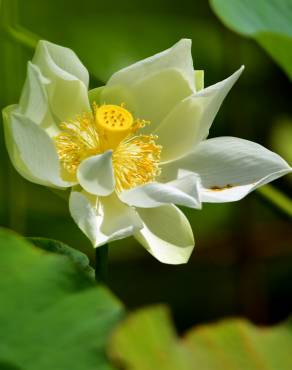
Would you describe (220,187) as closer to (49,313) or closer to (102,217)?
(102,217)

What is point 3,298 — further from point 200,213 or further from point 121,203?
point 200,213

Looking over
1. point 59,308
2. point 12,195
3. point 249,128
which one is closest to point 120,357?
point 59,308

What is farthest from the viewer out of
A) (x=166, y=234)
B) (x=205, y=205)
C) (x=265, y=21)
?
(x=205, y=205)

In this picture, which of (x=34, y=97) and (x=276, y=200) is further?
(x=276, y=200)

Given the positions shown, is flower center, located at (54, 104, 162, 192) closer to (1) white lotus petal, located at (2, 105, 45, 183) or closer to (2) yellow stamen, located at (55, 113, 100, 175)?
(2) yellow stamen, located at (55, 113, 100, 175)

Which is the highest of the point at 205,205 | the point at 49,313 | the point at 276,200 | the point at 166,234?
the point at 49,313

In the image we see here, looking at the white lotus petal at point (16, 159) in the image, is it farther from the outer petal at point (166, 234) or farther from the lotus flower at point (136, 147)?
the outer petal at point (166, 234)

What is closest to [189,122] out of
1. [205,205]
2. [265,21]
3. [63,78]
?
[63,78]
